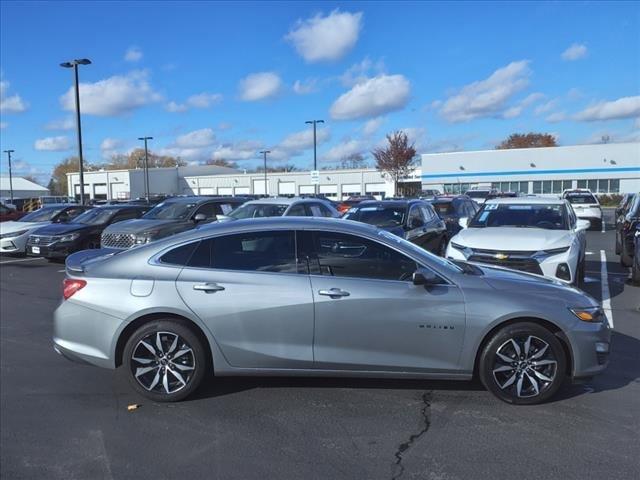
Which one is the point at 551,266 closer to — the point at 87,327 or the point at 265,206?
the point at 87,327

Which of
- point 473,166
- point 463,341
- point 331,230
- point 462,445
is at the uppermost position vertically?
point 473,166

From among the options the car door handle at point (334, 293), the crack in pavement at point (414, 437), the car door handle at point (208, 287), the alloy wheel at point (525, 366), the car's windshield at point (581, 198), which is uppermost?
the car's windshield at point (581, 198)

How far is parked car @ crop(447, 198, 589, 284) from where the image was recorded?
7.45 metres

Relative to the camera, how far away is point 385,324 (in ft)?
14.0

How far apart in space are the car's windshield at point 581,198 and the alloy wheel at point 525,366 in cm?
2130

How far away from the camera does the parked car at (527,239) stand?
7453 millimetres

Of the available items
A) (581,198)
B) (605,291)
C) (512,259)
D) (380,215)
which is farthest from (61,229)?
(581,198)

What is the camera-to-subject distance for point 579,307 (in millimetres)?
4340

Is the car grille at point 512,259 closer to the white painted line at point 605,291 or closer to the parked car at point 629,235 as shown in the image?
the white painted line at point 605,291

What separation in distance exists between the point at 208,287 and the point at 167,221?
8.90 metres

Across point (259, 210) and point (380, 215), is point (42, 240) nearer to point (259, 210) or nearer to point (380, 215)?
point (259, 210)

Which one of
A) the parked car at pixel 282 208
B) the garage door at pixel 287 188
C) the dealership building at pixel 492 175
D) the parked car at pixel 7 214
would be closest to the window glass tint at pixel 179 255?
the parked car at pixel 282 208

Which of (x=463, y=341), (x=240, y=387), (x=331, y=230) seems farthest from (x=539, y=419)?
(x=240, y=387)

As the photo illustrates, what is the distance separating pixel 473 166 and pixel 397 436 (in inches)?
2461
